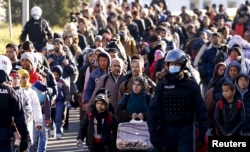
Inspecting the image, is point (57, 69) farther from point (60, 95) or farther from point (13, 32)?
point (13, 32)

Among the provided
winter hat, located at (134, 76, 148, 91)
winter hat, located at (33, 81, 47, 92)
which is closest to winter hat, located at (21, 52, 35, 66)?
winter hat, located at (33, 81, 47, 92)

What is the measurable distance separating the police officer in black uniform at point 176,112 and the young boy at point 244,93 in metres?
2.01

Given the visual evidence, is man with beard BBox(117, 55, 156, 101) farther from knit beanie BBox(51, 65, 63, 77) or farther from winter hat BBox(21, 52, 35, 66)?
knit beanie BBox(51, 65, 63, 77)

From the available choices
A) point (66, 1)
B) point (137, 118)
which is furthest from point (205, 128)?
point (66, 1)

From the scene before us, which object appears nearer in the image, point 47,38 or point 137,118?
point 137,118

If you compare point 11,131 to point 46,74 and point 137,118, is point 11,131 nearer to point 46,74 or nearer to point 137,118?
point 137,118

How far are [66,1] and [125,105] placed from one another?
2414 cm

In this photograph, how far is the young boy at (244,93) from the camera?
14773 mm

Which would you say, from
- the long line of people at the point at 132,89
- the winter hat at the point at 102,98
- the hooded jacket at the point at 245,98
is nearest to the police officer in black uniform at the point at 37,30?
the long line of people at the point at 132,89

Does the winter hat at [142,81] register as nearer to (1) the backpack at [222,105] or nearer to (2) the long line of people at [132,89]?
(2) the long line of people at [132,89]

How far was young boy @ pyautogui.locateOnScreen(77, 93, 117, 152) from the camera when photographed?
47.4ft

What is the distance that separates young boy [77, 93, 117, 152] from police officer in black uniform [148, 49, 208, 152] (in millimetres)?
1677

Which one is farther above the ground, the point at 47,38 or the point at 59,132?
the point at 47,38

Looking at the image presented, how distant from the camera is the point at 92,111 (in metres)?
14.6
